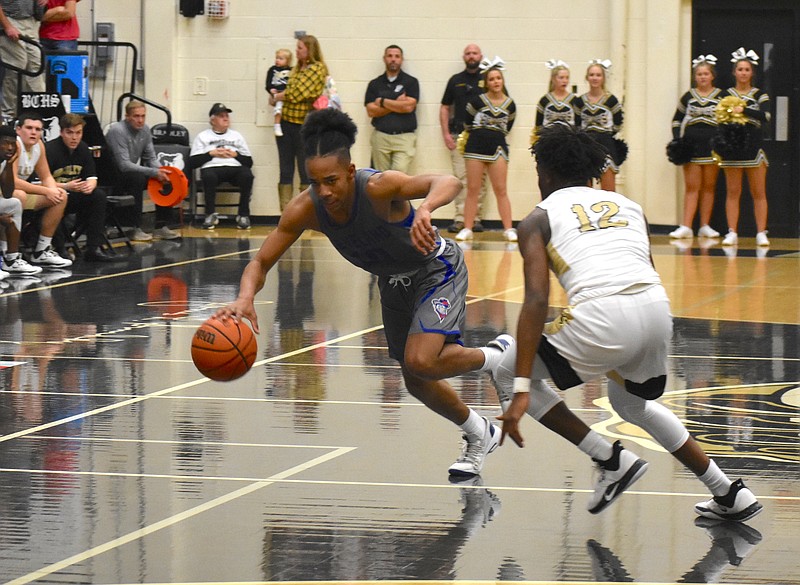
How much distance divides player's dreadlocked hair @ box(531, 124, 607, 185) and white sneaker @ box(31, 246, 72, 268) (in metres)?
8.78

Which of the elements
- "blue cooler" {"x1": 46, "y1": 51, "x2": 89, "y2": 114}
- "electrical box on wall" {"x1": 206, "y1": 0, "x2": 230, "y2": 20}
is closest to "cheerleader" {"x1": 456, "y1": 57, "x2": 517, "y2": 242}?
"electrical box on wall" {"x1": 206, "y1": 0, "x2": 230, "y2": 20}

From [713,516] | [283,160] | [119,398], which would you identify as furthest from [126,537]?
[283,160]

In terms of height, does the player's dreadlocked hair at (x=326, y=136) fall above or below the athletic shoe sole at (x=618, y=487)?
above

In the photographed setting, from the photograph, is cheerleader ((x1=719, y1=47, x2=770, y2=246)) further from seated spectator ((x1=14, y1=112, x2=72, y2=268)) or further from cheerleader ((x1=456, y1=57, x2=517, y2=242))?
seated spectator ((x1=14, y1=112, x2=72, y2=268))

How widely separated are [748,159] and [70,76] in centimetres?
785

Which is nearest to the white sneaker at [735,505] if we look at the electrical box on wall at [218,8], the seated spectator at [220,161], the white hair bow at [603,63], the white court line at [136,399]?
the white court line at [136,399]

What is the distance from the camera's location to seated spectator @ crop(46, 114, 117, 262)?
42.4ft

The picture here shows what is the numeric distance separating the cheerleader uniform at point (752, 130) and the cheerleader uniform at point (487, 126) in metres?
2.60

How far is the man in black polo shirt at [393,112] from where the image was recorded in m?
17.4

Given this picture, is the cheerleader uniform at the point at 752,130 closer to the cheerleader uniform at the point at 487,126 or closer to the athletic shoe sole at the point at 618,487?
the cheerleader uniform at the point at 487,126

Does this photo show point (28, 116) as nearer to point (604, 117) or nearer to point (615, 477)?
point (604, 117)

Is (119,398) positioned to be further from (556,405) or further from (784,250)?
(784,250)

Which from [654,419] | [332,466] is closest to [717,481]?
[654,419]

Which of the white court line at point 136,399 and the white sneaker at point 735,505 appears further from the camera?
the white court line at point 136,399
